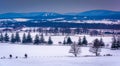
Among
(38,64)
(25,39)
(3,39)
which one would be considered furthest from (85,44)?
(38,64)

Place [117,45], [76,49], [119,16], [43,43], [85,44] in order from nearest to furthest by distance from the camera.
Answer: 1. [76,49]
2. [117,45]
3. [85,44]
4. [43,43]
5. [119,16]

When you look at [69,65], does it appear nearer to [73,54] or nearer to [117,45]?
[73,54]

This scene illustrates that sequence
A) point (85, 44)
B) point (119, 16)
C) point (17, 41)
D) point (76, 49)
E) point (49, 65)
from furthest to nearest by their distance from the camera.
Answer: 1. point (119, 16)
2. point (17, 41)
3. point (85, 44)
4. point (76, 49)
5. point (49, 65)

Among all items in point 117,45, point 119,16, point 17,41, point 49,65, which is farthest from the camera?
Answer: point 119,16

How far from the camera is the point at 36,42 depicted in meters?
34.5

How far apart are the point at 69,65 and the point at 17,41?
2161 centimetres

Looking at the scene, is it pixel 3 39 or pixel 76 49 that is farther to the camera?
pixel 3 39

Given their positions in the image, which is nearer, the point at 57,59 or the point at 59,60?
Answer: the point at 59,60

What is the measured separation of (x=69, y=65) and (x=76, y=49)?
7.30 meters

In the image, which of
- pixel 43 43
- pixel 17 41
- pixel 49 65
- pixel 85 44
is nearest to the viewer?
pixel 49 65

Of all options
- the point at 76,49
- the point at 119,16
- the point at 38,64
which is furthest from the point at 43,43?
the point at 119,16

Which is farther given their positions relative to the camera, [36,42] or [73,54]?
[36,42]

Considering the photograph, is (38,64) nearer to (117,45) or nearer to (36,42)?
(117,45)

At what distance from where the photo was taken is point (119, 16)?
112625mm
